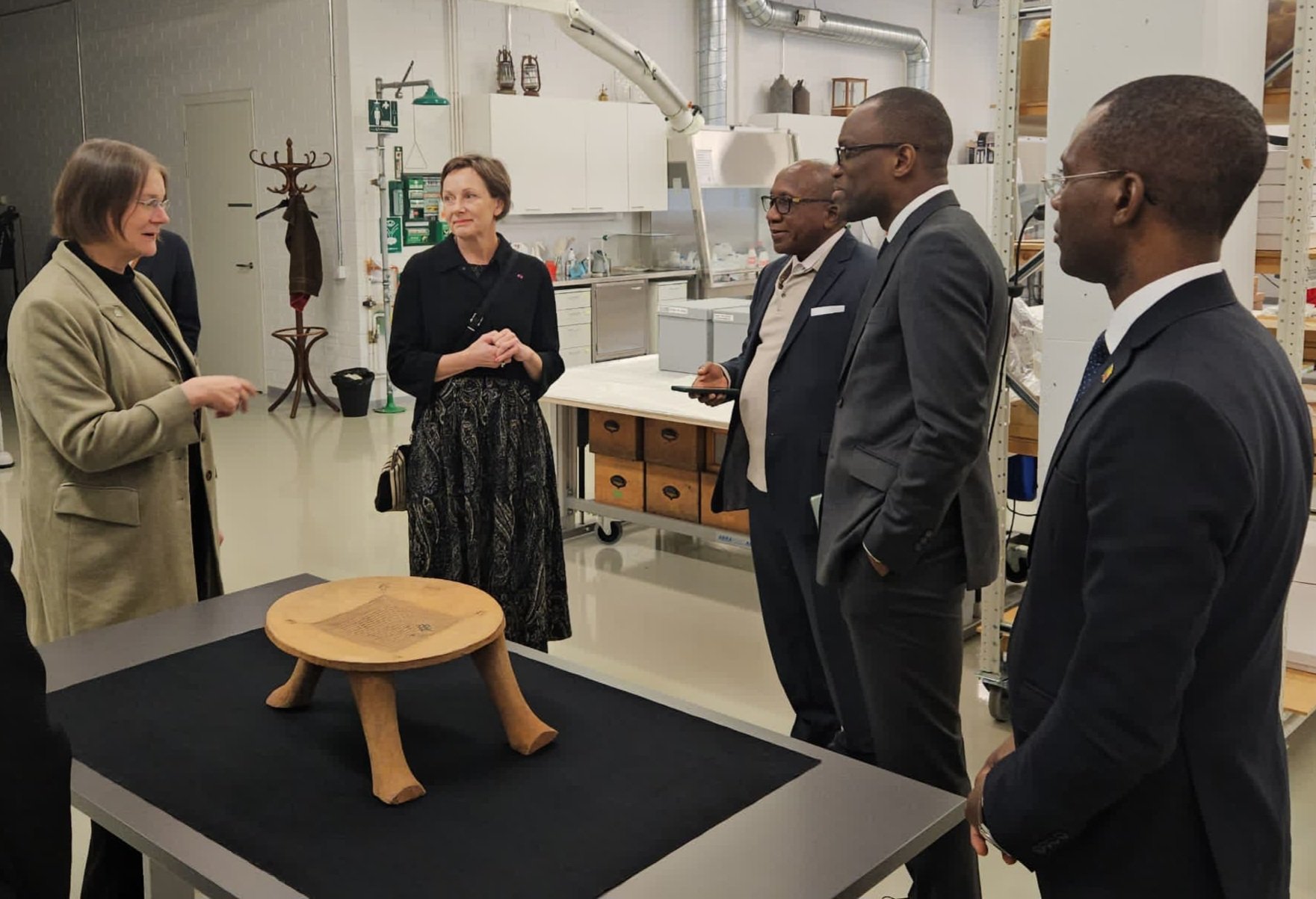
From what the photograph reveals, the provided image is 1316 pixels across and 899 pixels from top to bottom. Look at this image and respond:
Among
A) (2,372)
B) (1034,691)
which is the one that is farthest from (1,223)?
(1034,691)

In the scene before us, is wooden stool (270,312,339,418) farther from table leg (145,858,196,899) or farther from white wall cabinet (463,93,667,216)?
table leg (145,858,196,899)

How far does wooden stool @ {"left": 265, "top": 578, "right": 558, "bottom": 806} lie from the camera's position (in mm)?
1646

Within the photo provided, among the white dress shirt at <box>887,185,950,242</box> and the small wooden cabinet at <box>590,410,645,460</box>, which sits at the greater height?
the white dress shirt at <box>887,185,950,242</box>

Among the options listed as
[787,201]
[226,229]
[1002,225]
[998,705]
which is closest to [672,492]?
[998,705]

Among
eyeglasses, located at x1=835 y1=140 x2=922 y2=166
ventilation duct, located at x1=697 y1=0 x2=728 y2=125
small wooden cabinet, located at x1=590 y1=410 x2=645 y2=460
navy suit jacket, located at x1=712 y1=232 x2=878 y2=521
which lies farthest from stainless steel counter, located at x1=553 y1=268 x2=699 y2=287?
eyeglasses, located at x1=835 y1=140 x2=922 y2=166

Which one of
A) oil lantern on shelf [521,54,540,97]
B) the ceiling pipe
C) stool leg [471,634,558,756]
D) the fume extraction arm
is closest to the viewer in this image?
stool leg [471,634,558,756]

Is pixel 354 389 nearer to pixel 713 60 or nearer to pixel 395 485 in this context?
pixel 713 60

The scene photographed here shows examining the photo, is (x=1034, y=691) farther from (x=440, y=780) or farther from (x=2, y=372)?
(x=2, y=372)

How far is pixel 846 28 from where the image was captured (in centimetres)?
1241

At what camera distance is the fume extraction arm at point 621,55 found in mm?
7094

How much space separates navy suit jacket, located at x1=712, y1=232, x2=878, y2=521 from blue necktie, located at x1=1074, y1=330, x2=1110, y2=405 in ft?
4.19

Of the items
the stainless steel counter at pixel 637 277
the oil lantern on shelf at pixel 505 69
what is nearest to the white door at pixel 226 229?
the oil lantern on shelf at pixel 505 69

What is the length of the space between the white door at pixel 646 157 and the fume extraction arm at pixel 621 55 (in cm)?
172

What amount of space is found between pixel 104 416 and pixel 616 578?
294 centimetres
